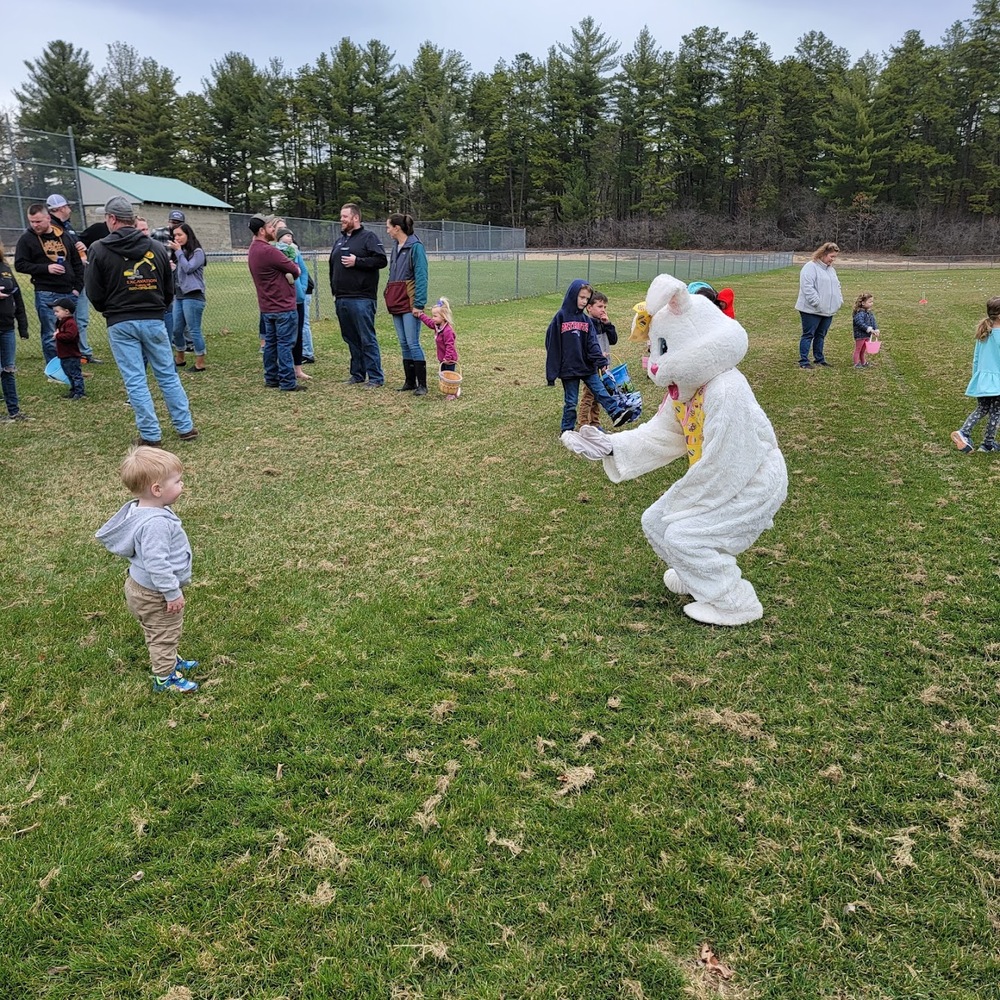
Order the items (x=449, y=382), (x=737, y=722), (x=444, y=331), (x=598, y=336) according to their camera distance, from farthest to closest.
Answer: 1. (x=449, y=382)
2. (x=444, y=331)
3. (x=598, y=336)
4. (x=737, y=722)

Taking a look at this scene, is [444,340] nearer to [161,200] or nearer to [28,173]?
[28,173]

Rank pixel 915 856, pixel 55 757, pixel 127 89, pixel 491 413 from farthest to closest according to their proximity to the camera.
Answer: pixel 127 89
pixel 491 413
pixel 55 757
pixel 915 856

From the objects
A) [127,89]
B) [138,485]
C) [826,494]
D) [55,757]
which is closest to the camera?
[55,757]

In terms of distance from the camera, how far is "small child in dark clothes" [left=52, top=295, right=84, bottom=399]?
27.9ft

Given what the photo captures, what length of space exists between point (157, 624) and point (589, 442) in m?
2.42

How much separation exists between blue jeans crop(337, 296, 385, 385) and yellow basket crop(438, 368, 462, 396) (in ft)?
3.55

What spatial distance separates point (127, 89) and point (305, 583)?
6981 centimetres

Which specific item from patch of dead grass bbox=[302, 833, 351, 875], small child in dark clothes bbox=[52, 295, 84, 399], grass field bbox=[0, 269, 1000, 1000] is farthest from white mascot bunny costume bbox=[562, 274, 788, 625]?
small child in dark clothes bbox=[52, 295, 84, 399]

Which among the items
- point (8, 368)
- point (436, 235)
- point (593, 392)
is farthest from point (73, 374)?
point (436, 235)

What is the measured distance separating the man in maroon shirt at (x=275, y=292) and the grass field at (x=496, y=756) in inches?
145

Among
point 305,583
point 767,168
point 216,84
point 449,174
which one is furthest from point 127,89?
point 305,583

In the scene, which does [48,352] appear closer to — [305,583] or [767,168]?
[305,583]

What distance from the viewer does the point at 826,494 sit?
6.07 meters

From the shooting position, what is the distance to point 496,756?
2992mm
